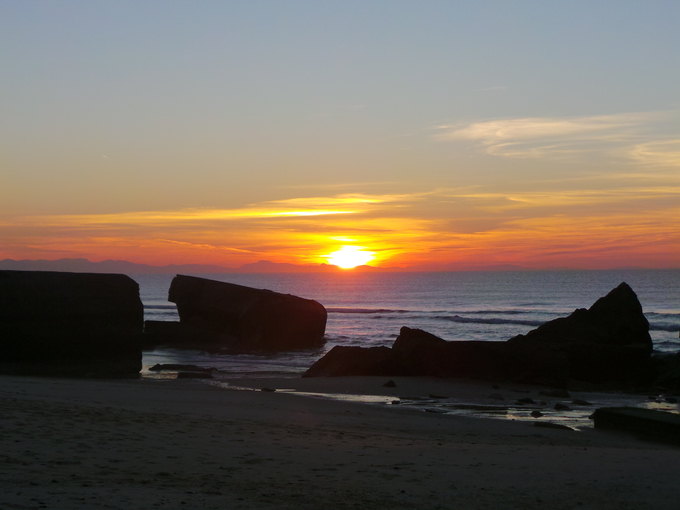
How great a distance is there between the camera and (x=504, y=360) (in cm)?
1766

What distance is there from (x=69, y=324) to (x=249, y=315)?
47.2 ft

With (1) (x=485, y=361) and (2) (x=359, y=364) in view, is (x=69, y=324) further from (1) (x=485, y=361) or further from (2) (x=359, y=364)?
(1) (x=485, y=361)

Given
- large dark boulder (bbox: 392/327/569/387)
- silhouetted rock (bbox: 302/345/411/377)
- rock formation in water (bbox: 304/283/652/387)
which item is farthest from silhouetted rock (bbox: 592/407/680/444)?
silhouetted rock (bbox: 302/345/411/377)

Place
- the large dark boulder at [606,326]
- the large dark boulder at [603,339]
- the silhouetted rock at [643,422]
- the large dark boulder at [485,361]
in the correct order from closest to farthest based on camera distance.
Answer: the silhouetted rock at [643,422]
the large dark boulder at [485,361]
the large dark boulder at [603,339]
the large dark boulder at [606,326]

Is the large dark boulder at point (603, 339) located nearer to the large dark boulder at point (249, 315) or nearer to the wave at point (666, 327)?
the large dark boulder at point (249, 315)

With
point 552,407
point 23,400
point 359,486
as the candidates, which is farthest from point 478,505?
point 552,407

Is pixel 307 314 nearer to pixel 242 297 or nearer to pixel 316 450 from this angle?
pixel 242 297

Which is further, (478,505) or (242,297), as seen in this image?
(242,297)

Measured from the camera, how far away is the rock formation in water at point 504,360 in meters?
17.3

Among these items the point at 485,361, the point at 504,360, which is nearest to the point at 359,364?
the point at 485,361

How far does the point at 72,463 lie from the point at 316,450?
2530 millimetres

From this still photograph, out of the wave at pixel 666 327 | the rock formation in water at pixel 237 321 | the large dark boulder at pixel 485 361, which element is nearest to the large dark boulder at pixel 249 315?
the rock formation in water at pixel 237 321

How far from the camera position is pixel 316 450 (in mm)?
6820

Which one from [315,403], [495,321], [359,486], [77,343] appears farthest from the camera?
[495,321]
